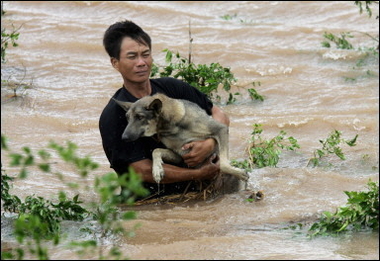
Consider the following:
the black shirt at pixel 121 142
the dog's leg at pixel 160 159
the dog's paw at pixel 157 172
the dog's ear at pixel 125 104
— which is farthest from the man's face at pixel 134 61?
the dog's paw at pixel 157 172

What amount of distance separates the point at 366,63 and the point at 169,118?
6.48m

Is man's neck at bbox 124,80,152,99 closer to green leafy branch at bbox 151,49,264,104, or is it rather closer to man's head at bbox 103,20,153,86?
man's head at bbox 103,20,153,86

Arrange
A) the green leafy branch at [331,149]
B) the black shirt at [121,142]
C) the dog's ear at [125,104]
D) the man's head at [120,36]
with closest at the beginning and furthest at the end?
the dog's ear at [125,104], the black shirt at [121,142], the man's head at [120,36], the green leafy branch at [331,149]

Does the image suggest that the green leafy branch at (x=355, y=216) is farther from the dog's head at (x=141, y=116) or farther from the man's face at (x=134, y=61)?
the man's face at (x=134, y=61)

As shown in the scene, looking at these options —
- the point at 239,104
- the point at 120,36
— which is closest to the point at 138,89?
the point at 120,36

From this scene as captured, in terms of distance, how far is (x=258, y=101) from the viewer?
10.8m

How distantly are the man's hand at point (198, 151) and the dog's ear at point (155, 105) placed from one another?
47cm

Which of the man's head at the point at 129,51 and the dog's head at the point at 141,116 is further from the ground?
the man's head at the point at 129,51

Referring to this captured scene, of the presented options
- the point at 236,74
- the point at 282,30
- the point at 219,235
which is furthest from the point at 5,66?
the point at 219,235

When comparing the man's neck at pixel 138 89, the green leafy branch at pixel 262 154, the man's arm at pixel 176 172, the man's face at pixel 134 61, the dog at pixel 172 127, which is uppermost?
the man's face at pixel 134 61

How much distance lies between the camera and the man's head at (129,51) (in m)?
6.47

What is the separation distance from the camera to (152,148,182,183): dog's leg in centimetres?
627

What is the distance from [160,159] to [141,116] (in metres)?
0.47

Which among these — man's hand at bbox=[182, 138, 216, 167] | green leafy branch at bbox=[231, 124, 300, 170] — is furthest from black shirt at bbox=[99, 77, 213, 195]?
green leafy branch at bbox=[231, 124, 300, 170]
